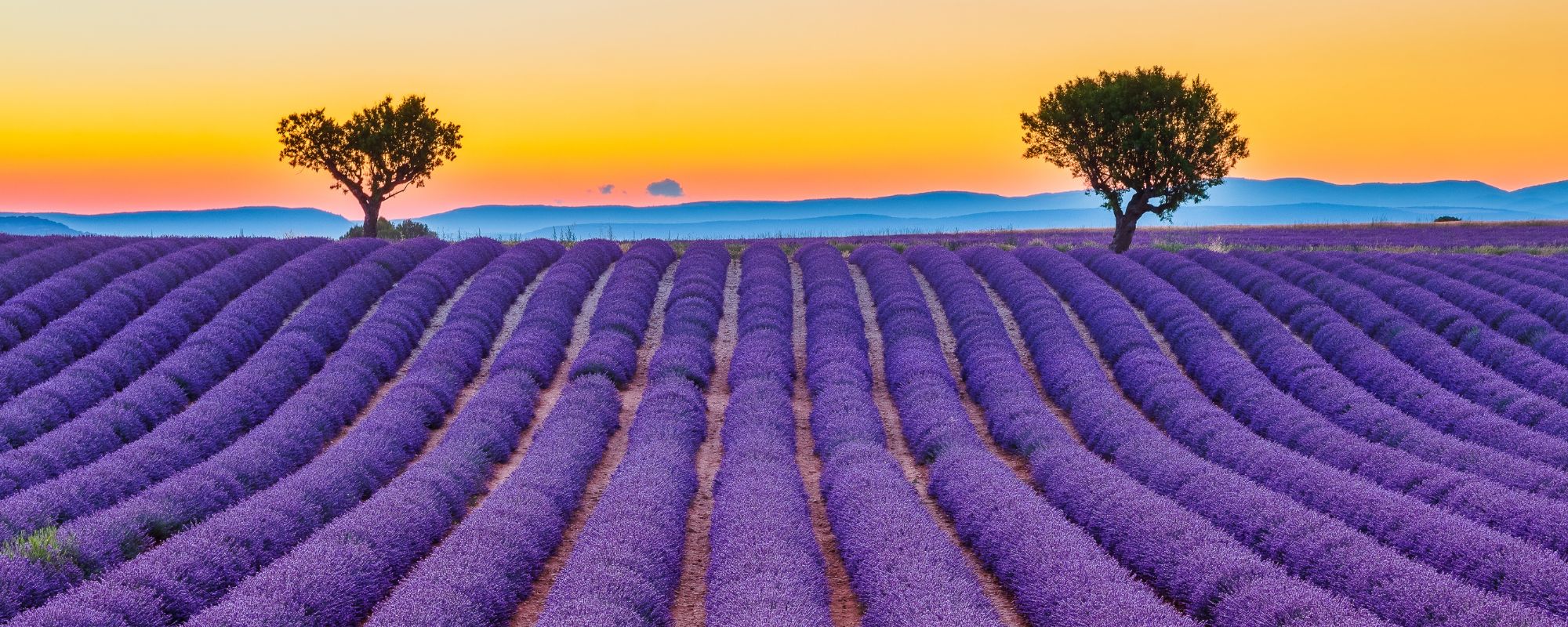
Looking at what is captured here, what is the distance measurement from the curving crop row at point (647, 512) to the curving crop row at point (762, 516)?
1.07ft

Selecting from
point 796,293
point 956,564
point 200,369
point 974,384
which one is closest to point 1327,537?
point 956,564

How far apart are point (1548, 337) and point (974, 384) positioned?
351 inches

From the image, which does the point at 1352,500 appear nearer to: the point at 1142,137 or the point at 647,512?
the point at 647,512

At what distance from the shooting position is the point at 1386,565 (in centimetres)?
684

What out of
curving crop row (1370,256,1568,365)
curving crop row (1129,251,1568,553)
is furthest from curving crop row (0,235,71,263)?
curving crop row (1370,256,1568,365)

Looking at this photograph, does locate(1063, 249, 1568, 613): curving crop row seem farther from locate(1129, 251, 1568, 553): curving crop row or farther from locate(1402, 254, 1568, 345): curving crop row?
locate(1402, 254, 1568, 345): curving crop row

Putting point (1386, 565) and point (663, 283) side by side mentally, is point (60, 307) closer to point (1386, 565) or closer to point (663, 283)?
point (663, 283)

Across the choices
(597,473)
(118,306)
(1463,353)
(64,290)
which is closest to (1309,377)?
(1463,353)

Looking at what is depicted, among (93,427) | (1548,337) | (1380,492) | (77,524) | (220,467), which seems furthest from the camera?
(1548,337)

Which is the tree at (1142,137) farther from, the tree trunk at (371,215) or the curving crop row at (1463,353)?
the tree trunk at (371,215)

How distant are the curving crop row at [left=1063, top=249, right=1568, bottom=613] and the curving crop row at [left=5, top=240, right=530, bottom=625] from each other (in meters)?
8.09

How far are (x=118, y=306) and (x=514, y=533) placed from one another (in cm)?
1293

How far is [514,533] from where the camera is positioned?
803 centimetres

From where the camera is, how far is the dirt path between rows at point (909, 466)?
762 cm
